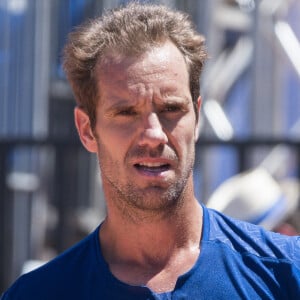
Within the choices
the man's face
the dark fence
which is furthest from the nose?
the dark fence

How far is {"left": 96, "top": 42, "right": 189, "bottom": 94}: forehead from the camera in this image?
98.1 inches

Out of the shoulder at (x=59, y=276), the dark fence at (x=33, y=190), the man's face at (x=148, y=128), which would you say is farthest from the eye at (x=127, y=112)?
the dark fence at (x=33, y=190)

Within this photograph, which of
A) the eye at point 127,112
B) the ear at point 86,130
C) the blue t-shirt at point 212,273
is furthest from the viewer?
the ear at point 86,130

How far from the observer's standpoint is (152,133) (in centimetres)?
241

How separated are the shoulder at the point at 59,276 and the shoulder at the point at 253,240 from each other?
353mm

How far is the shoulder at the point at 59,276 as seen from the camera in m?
2.52

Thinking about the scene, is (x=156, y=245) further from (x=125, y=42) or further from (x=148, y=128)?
(x=125, y=42)

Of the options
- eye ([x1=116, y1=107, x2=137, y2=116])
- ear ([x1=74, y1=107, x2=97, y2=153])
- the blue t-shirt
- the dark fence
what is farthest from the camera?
the dark fence

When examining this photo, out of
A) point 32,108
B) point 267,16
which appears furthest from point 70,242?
point 267,16

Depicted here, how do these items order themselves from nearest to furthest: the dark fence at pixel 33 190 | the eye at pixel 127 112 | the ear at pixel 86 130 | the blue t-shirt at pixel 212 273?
1. the blue t-shirt at pixel 212 273
2. the eye at pixel 127 112
3. the ear at pixel 86 130
4. the dark fence at pixel 33 190

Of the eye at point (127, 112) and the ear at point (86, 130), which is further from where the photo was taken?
the ear at point (86, 130)

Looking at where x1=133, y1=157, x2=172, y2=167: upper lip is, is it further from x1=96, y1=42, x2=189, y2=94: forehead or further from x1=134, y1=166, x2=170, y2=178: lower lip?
x1=96, y1=42, x2=189, y2=94: forehead

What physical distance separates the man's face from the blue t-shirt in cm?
18

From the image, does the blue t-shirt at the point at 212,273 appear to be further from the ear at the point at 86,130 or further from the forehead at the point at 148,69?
the forehead at the point at 148,69
